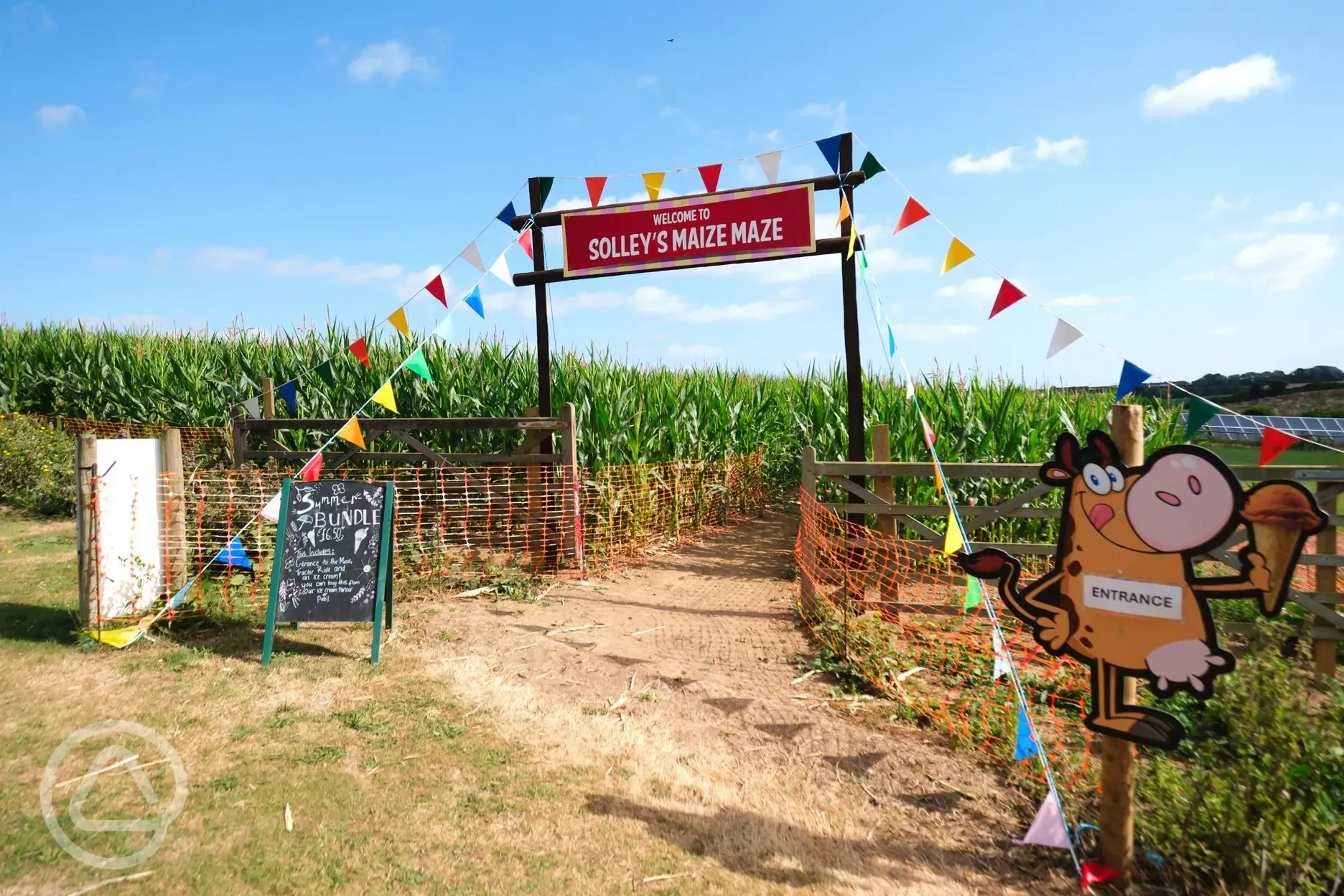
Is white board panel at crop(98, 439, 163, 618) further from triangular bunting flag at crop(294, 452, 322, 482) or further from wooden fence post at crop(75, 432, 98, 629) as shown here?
triangular bunting flag at crop(294, 452, 322, 482)

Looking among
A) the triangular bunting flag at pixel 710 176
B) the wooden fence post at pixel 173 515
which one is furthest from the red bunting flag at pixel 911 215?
the wooden fence post at pixel 173 515

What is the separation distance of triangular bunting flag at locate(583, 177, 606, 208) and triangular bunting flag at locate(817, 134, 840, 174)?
2506 mm

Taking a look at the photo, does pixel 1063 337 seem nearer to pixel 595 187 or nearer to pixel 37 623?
pixel 595 187

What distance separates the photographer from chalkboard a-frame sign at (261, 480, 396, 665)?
19.2 ft

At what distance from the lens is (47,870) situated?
318 cm

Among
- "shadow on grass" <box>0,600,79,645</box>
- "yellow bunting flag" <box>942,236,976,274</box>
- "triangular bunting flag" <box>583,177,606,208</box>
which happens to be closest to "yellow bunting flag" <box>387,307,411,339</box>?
"triangular bunting flag" <box>583,177,606,208</box>

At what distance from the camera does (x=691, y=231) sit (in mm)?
8336

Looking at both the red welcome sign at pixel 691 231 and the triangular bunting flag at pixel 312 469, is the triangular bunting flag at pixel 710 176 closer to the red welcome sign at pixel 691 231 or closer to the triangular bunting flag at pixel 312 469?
the red welcome sign at pixel 691 231

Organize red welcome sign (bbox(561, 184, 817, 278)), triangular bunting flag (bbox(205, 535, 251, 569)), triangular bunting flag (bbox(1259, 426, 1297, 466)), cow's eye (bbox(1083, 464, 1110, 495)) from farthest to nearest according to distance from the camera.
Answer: red welcome sign (bbox(561, 184, 817, 278)), triangular bunting flag (bbox(205, 535, 251, 569)), triangular bunting flag (bbox(1259, 426, 1297, 466)), cow's eye (bbox(1083, 464, 1110, 495))

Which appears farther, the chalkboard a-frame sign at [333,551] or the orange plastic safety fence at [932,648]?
the chalkboard a-frame sign at [333,551]

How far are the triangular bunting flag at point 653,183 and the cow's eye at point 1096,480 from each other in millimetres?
6350

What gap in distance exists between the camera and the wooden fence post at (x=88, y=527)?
582cm

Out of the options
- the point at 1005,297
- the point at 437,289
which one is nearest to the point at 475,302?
the point at 437,289

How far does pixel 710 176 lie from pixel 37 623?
24.5ft
